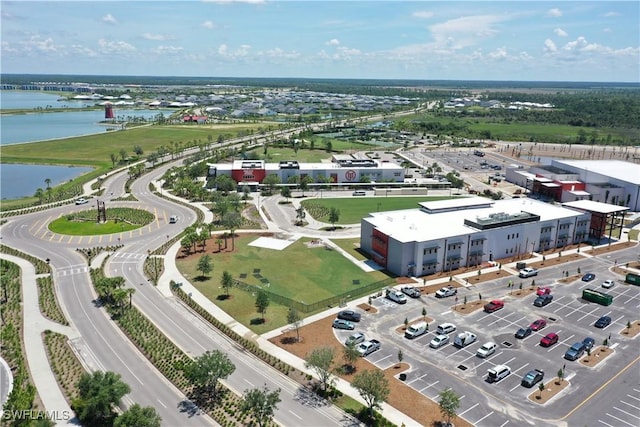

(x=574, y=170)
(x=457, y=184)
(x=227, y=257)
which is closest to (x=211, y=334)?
(x=227, y=257)

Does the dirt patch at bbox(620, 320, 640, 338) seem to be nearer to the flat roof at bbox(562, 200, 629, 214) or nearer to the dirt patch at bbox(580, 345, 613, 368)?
the dirt patch at bbox(580, 345, 613, 368)

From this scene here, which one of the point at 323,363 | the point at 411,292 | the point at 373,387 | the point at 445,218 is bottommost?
the point at 411,292

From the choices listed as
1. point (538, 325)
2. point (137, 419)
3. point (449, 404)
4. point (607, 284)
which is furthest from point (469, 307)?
point (137, 419)

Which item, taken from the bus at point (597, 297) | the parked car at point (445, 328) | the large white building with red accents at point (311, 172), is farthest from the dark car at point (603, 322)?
the large white building with red accents at point (311, 172)

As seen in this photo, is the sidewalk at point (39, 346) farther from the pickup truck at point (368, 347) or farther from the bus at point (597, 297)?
the bus at point (597, 297)

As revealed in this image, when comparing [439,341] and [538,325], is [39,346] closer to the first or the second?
[439,341]

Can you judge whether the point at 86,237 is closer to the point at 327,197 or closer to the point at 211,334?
the point at 211,334
